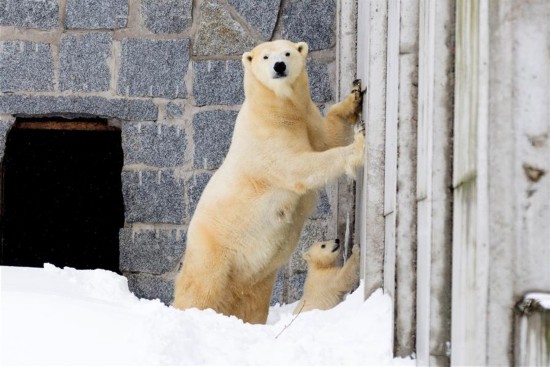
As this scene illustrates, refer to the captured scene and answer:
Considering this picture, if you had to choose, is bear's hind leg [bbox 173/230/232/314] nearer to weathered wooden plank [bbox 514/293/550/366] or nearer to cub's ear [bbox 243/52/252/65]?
cub's ear [bbox 243/52/252/65]

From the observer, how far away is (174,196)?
5.68 metres

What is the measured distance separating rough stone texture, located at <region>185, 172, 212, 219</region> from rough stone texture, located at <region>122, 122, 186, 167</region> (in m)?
0.14

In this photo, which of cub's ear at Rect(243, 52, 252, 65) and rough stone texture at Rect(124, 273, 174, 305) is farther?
rough stone texture at Rect(124, 273, 174, 305)

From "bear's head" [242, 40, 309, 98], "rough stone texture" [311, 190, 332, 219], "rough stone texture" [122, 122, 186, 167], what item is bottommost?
"rough stone texture" [311, 190, 332, 219]

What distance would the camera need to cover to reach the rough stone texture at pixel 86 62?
18.8 feet

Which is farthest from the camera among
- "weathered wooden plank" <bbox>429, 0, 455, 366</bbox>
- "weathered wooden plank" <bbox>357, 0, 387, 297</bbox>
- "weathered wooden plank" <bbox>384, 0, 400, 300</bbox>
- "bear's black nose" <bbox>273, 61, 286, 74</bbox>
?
"bear's black nose" <bbox>273, 61, 286, 74</bbox>

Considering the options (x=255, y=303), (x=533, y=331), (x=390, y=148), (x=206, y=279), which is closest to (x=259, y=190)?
(x=206, y=279)

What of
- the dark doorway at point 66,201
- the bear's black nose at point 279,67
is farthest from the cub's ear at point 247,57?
the dark doorway at point 66,201

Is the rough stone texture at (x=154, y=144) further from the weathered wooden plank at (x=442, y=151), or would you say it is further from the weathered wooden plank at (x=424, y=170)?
the weathered wooden plank at (x=442, y=151)

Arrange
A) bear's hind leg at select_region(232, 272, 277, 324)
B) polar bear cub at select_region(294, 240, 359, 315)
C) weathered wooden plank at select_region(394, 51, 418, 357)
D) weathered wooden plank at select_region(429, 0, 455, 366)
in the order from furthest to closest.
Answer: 1. bear's hind leg at select_region(232, 272, 277, 324)
2. polar bear cub at select_region(294, 240, 359, 315)
3. weathered wooden plank at select_region(394, 51, 418, 357)
4. weathered wooden plank at select_region(429, 0, 455, 366)

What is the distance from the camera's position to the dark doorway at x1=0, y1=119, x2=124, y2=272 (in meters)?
7.98

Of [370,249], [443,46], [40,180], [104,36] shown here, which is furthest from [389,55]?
[40,180]

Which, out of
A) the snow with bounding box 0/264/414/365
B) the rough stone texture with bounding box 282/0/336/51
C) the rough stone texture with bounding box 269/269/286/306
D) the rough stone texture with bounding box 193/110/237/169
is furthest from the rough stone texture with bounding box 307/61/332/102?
the snow with bounding box 0/264/414/365

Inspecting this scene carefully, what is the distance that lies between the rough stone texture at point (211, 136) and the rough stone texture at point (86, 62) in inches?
25.2
